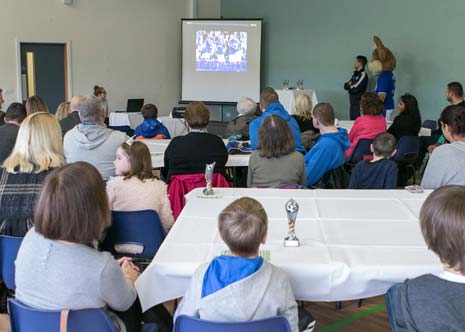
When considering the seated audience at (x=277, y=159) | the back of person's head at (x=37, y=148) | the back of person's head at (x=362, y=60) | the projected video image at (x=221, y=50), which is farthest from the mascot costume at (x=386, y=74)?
the back of person's head at (x=37, y=148)

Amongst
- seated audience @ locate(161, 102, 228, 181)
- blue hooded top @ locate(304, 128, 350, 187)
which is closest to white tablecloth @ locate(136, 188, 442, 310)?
seated audience @ locate(161, 102, 228, 181)

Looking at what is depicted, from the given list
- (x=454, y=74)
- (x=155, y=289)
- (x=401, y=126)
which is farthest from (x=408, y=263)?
(x=454, y=74)

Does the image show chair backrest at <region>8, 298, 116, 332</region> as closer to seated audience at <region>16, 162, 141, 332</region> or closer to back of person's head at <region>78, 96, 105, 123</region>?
seated audience at <region>16, 162, 141, 332</region>

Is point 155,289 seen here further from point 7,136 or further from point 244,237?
point 7,136

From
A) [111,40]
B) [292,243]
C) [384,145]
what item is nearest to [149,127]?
[384,145]

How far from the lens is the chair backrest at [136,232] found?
9.51 ft

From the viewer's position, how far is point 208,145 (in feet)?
13.3

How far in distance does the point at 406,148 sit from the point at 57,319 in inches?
192

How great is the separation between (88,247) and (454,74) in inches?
316

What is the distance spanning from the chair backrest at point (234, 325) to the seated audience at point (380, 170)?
2484 mm

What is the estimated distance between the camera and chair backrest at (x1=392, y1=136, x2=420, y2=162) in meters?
5.98

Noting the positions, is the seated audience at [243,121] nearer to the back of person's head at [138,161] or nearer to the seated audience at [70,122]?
the seated audience at [70,122]

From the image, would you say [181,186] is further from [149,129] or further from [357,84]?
[357,84]

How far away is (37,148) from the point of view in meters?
3.07
